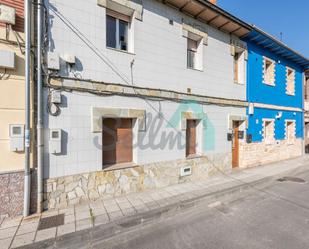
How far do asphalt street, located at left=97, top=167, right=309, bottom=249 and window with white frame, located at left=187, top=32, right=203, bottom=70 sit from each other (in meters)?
4.79

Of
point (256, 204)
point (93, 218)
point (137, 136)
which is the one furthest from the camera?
point (137, 136)

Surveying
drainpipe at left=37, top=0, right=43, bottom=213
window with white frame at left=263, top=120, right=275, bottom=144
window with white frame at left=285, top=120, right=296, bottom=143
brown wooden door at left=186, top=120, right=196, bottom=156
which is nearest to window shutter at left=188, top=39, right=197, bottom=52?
brown wooden door at left=186, top=120, right=196, bottom=156

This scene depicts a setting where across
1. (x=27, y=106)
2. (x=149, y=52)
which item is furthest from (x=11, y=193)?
(x=149, y=52)

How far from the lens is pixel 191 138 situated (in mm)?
7633

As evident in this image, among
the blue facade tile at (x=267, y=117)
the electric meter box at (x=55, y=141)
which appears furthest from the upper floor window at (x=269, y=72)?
the electric meter box at (x=55, y=141)

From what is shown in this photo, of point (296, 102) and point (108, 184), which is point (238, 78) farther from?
point (108, 184)

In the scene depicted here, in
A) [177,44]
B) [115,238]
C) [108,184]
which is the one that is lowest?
[115,238]

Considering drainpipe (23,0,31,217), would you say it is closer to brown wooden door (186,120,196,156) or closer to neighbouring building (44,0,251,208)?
neighbouring building (44,0,251,208)

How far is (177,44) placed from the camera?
682 centimetres

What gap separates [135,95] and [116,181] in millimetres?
2499

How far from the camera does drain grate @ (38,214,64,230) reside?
13.1 ft

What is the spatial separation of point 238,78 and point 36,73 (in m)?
8.05

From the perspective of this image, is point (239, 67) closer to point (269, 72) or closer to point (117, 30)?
point (269, 72)

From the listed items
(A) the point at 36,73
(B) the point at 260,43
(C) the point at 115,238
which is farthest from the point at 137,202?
(B) the point at 260,43
